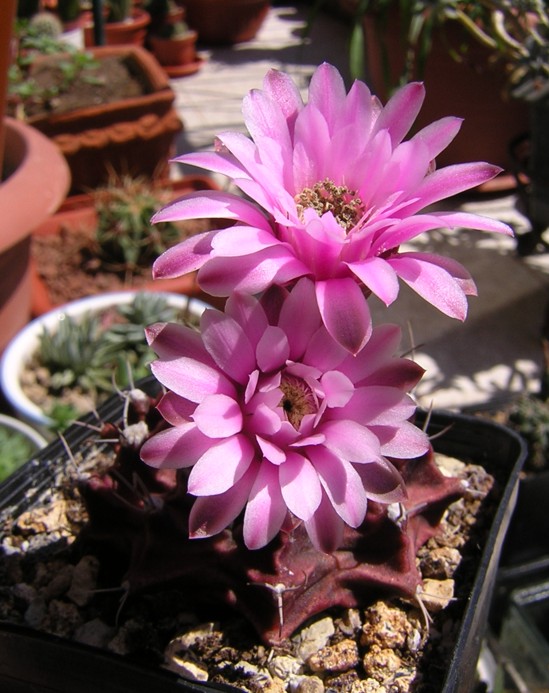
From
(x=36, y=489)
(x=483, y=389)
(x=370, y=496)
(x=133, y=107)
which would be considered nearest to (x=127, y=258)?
(x=133, y=107)

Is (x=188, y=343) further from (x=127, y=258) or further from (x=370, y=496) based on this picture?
(x=127, y=258)

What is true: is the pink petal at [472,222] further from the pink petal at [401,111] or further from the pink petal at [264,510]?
the pink petal at [264,510]

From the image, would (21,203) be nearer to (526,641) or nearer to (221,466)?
(221,466)

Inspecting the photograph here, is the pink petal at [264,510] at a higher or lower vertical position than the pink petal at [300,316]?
lower

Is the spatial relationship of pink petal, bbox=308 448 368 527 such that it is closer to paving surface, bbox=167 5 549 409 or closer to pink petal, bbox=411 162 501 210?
pink petal, bbox=411 162 501 210

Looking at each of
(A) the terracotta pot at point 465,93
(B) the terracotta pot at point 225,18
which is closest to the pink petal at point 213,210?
(A) the terracotta pot at point 465,93

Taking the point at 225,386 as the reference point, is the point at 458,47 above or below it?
below

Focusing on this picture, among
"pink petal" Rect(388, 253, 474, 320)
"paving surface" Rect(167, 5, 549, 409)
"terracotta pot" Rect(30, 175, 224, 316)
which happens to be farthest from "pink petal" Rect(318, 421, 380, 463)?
"terracotta pot" Rect(30, 175, 224, 316)
